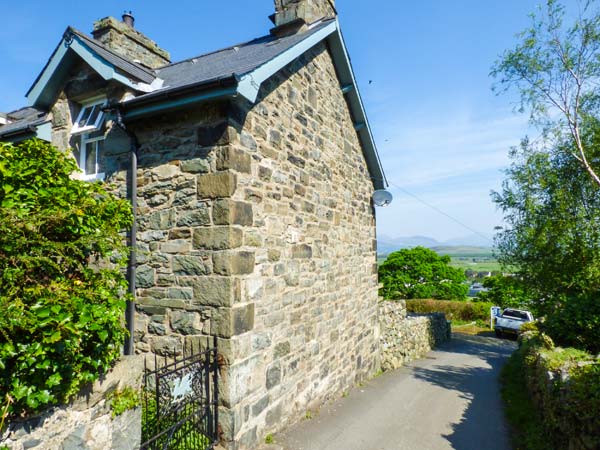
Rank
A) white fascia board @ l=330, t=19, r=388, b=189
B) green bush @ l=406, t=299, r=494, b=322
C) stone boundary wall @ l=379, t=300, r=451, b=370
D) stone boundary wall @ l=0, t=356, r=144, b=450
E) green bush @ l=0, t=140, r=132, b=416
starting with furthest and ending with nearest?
green bush @ l=406, t=299, r=494, b=322 → stone boundary wall @ l=379, t=300, r=451, b=370 → white fascia board @ l=330, t=19, r=388, b=189 → stone boundary wall @ l=0, t=356, r=144, b=450 → green bush @ l=0, t=140, r=132, b=416

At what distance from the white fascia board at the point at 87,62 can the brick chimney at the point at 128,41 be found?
5.66 ft

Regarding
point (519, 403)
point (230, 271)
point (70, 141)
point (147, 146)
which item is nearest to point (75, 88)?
point (70, 141)

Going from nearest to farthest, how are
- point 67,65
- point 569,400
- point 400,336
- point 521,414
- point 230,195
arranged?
point 569,400
point 230,195
point 67,65
point 521,414
point 400,336

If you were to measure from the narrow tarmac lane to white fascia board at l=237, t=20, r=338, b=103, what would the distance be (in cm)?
518

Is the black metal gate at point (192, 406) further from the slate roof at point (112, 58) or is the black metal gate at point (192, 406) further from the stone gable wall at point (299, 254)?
the slate roof at point (112, 58)

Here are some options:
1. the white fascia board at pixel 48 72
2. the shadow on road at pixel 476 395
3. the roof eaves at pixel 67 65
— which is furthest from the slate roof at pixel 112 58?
the shadow on road at pixel 476 395

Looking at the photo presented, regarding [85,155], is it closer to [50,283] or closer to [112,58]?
[112,58]

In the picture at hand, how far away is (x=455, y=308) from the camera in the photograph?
103ft

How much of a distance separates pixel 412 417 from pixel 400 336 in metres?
5.19

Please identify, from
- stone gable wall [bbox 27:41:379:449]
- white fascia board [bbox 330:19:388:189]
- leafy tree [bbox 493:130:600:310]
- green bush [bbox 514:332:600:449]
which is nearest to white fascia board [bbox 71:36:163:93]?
stone gable wall [bbox 27:41:379:449]

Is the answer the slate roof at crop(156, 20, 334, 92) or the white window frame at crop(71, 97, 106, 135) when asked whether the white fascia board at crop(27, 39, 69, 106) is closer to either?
the white window frame at crop(71, 97, 106, 135)

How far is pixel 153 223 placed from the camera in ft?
17.0

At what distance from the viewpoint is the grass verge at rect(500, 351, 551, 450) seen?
5.52 meters

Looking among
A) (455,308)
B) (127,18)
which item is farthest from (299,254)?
(455,308)
